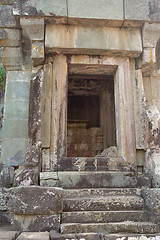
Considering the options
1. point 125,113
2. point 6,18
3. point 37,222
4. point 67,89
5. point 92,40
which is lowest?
point 37,222

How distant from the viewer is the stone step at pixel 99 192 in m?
3.45

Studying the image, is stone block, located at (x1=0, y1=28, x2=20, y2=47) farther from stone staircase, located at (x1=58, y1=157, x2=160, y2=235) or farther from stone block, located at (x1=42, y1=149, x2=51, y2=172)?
stone staircase, located at (x1=58, y1=157, x2=160, y2=235)

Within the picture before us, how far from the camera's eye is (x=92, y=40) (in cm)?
427

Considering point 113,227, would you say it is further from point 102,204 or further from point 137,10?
point 137,10

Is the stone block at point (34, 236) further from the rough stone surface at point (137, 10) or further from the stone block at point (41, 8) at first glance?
the rough stone surface at point (137, 10)

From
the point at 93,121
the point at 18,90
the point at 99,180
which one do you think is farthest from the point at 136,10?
the point at 93,121

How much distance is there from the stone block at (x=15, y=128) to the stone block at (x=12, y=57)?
3.54ft

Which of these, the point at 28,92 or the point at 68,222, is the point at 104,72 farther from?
the point at 68,222

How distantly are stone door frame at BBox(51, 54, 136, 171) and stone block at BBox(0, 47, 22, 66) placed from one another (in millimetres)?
707

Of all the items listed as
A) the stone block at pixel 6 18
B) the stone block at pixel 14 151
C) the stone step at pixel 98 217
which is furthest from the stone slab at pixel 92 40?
the stone step at pixel 98 217

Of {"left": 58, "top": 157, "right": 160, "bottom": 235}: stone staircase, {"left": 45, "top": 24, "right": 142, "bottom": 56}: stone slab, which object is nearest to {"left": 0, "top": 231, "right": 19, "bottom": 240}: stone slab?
{"left": 58, "top": 157, "right": 160, "bottom": 235}: stone staircase

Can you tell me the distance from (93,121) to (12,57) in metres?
5.77

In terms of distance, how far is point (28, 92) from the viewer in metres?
4.49

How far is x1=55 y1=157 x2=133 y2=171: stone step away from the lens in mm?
3941
